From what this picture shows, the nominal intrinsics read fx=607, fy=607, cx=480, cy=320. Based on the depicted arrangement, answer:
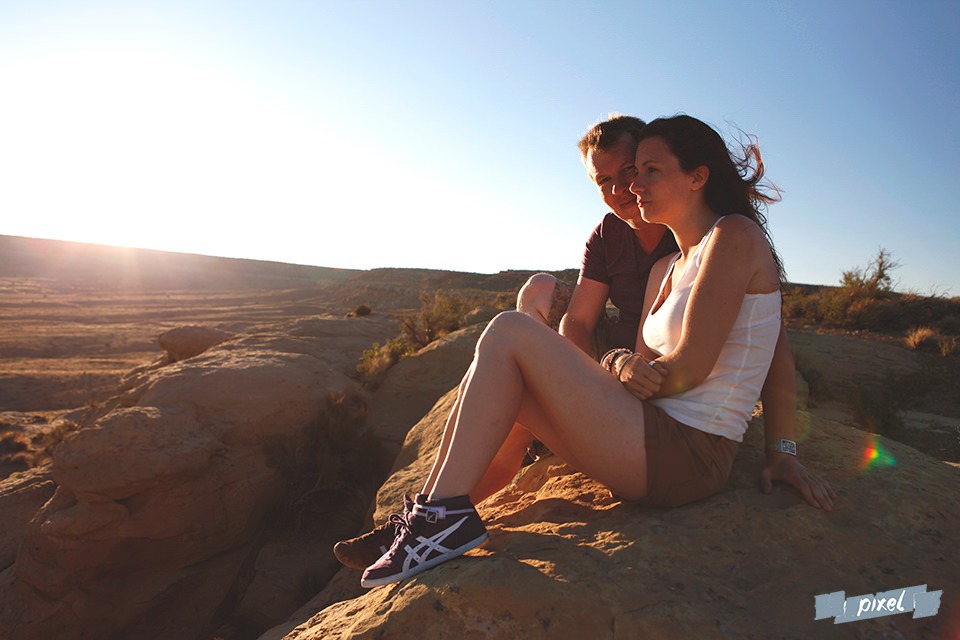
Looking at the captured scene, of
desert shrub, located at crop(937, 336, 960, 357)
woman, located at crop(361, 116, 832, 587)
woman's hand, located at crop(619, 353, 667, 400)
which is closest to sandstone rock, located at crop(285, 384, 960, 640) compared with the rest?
woman, located at crop(361, 116, 832, 587)

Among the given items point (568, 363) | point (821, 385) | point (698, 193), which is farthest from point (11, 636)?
point (821, 385)

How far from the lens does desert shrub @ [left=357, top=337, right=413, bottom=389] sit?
740 centimetres

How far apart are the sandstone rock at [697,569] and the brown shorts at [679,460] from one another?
8 centimetres

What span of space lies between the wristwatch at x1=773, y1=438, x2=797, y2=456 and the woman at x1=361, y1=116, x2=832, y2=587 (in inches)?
8.5

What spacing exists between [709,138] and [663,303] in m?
0.65

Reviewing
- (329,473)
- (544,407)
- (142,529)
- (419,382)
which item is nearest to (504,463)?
(544,407)

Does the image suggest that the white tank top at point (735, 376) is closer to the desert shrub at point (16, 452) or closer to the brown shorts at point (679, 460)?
the brown shorts at point (679, 460)

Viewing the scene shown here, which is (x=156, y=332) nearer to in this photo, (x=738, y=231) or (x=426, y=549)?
(x=426, y=549)

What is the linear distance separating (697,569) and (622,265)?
69.9 inches

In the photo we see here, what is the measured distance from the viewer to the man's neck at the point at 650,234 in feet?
10.4

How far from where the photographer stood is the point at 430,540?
2043 mm

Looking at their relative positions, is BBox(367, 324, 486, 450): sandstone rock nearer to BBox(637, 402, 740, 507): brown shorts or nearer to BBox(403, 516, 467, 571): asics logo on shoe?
BBox(403, 516, 467, 571): asics logo on shoe
